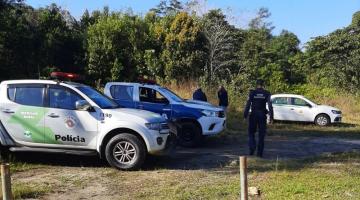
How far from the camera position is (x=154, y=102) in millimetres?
14594

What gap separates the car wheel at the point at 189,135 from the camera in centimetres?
1422

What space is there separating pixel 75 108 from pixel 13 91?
4.34 ft

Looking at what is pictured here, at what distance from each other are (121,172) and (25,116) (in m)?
2.16

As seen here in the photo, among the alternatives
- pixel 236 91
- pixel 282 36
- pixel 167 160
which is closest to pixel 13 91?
pixel 167 160

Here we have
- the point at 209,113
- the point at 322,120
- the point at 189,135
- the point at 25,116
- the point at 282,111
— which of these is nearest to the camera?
the point at 25,116

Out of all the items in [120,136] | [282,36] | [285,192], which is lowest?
[285,192]

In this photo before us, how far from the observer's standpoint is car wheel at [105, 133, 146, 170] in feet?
A: 32.8

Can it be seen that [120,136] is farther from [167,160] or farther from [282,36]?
[282,36]

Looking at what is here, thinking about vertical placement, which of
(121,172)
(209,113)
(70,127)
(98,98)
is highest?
(98,98)

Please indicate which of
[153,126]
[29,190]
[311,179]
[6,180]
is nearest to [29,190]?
[29,190]

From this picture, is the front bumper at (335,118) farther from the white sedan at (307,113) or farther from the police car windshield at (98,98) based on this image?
the police car windshield at (98,98)

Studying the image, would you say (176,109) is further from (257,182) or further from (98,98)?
(257,182)

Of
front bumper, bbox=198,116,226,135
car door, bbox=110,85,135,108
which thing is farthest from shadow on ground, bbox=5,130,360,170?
car door, bbox=110,85,135,108

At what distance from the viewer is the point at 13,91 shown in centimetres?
1058
